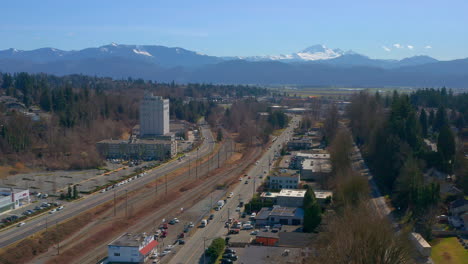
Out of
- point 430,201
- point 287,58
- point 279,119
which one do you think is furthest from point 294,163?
point 287,58

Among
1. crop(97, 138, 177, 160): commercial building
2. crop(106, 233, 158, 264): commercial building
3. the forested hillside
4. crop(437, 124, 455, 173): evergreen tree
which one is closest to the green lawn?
crop(437, 124, 455, 173): evergreen tree

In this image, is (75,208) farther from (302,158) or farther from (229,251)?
(302,158)

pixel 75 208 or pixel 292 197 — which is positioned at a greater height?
pixel 292 197

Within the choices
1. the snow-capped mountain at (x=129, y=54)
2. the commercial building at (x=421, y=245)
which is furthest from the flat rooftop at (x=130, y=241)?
the snow-capped mountain at (x=129, y=54)

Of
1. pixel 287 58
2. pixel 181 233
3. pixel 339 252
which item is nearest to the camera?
pixel 339 252

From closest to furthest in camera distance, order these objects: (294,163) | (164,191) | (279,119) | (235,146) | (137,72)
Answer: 1. (164,191)
2. (294,163)
3. (235,146)
4. (279,119)
5. (137,72)

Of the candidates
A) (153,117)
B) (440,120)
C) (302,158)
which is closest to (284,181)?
(302,158)

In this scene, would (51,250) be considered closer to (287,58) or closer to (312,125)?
(312,125)
